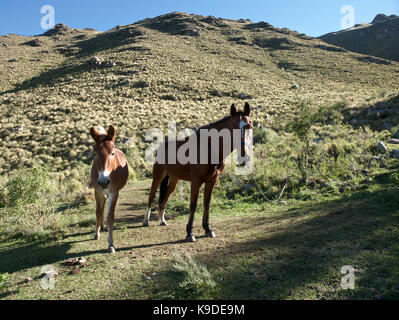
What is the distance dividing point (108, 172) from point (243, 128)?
2556 mm

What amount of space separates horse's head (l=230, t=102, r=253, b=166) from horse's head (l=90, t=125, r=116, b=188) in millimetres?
2329

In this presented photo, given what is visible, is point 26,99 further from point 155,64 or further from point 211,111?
point 211,111

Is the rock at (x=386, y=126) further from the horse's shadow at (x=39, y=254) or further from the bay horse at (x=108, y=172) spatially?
the bay horse at (x=108, y=172)

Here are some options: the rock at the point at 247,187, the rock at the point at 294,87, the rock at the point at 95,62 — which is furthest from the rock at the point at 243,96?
the rock at the point at 95,62

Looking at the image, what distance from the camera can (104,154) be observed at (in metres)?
4.48

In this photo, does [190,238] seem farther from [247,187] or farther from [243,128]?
[247,187]

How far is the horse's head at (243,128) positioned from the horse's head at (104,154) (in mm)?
2329

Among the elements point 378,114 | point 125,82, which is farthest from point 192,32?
point 378,114

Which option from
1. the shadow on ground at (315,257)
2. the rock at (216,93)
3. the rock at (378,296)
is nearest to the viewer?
the rock at (378,296)

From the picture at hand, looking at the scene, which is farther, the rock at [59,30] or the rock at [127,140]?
the rock at [59,30]


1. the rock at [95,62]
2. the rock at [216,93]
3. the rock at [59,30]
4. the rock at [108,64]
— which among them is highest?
the rock at [59,30]

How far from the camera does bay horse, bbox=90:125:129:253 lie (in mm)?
4387

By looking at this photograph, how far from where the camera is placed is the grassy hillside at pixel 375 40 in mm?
84062

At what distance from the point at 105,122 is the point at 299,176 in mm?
26264
